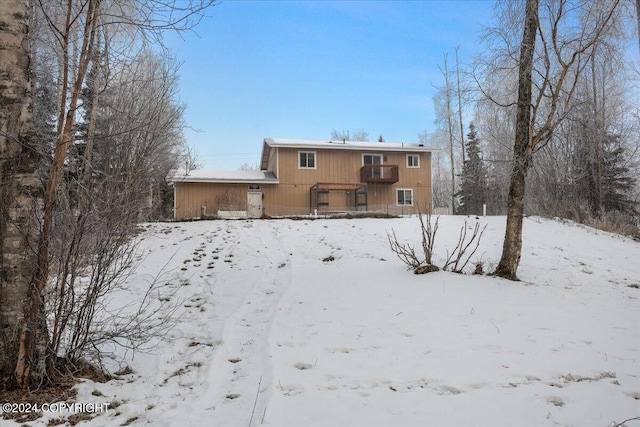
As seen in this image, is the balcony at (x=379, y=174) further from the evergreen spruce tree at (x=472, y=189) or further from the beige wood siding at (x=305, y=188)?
the evergreen spruce tree at (x=472, y=189)

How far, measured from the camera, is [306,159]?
24.2 meters

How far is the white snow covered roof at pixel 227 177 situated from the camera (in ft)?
73.7

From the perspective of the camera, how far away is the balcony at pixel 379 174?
24.1 metres

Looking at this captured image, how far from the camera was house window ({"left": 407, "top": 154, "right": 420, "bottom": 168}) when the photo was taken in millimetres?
25562

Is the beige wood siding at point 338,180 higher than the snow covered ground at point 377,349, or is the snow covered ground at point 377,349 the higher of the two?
the beige wood siding at point 338,180

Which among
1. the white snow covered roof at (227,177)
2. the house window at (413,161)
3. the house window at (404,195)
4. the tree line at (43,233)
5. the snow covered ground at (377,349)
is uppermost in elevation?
the house window at (413,161)

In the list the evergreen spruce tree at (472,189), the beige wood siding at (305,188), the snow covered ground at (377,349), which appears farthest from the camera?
the evergreen spruce tree at (472,189)

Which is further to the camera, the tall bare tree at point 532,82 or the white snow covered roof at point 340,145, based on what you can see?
the white snow covered roof at point 340,145

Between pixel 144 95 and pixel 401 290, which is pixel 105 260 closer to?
pixel 401 290

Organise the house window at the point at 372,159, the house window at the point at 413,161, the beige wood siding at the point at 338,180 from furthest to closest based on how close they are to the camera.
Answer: the house window at the point at 413,161
the house window at the point at 372,159
the beige wood siding at the point at 338,180

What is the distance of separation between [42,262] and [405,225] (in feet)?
44.4

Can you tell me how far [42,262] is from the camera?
9.77 ft

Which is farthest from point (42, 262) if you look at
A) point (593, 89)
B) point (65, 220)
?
point (593, 89)

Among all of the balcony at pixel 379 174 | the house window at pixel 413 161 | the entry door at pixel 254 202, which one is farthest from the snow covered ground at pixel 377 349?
the house window at pixel 413 161
